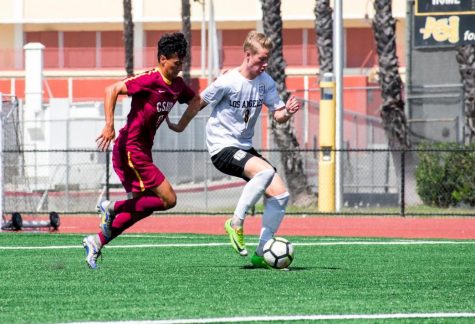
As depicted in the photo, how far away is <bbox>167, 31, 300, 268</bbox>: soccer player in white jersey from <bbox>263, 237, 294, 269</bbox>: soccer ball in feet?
0.55

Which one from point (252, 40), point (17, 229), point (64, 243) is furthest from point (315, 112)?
point (252, 40)

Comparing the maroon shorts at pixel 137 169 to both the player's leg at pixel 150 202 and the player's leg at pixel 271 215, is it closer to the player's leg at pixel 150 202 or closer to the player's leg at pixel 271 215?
the player's leg at pixel 150 202

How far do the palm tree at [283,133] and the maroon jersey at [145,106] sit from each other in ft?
58.8

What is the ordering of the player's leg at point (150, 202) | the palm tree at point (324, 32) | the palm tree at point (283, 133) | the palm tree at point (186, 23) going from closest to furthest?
the player's leg at point (150, 202), the palm tree at point (283, 133), the palm tree at point (324, 32), the palm tree at point (186, 23)

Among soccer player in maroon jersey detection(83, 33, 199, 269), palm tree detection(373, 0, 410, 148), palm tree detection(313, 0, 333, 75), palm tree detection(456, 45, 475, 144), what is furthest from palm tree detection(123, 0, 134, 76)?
soccer player in maroon jersey detection(83, 33, 199, 269)

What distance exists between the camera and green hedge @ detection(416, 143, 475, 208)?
91.5 feet

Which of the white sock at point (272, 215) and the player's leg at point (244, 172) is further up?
the player's leg at point (244, 172)

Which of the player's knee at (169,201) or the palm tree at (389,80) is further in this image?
the palm tree at (389,80)

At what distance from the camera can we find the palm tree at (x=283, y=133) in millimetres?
30500

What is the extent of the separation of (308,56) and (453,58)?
30.8m

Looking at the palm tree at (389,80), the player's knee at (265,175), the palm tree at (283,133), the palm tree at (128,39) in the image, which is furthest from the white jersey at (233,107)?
the palm tree at (128,39)

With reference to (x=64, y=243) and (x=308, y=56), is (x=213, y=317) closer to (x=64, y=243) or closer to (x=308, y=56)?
(x=64, y=243)

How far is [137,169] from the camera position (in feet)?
38.7

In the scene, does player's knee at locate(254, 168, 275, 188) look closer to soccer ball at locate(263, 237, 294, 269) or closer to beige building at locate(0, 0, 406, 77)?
soccer ball at locate(263, 237, 294, 269)
